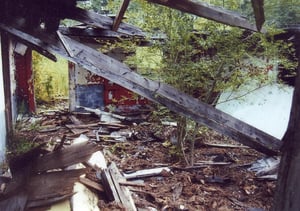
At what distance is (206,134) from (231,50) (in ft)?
13.5

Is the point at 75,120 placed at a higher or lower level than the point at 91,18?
lower

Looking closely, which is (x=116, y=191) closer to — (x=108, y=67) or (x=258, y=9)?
(x=108, y=67)

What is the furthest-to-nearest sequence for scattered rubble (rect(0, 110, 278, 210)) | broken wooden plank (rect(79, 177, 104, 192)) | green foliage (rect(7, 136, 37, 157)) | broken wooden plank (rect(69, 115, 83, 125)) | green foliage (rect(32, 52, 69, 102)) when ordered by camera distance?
green foliage (rect(32, 52, 69, 102)) < broken wooden plank (rect(69, 115, 83, 125)) < green foliage (rect(7, 136, 37, 157)) < broken wooden plank (rect(79, 177, 104, 192)) < scattered rubble (rect(0, 110, 278, 210))

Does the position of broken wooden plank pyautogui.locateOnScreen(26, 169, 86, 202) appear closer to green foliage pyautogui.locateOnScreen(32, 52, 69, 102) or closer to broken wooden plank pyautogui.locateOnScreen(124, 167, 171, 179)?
broken wooden plank pyautogui.locateOnScreen(124, 167, 171, 179)

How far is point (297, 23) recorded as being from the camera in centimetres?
948

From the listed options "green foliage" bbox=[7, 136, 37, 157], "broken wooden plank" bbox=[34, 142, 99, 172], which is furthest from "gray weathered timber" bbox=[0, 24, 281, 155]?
"green foliage" bbox=[7, 136, 37, 157]

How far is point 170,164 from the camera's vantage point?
27.3 ft

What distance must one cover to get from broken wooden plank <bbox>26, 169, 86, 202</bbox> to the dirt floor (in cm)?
92

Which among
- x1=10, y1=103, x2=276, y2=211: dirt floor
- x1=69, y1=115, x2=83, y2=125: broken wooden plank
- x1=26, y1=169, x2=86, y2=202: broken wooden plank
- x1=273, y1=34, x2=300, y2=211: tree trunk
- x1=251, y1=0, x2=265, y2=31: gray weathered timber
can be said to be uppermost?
x1=251, y1=0, x2=265, y2=31: gray weathered timber

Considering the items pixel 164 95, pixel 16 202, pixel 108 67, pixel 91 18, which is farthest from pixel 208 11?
pixel 16 202

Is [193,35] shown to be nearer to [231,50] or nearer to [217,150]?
[231,50]

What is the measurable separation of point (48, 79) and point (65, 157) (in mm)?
9884

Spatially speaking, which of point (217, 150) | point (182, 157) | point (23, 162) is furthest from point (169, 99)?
point (217, 150)

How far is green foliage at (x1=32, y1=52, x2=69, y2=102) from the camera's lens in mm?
14023
